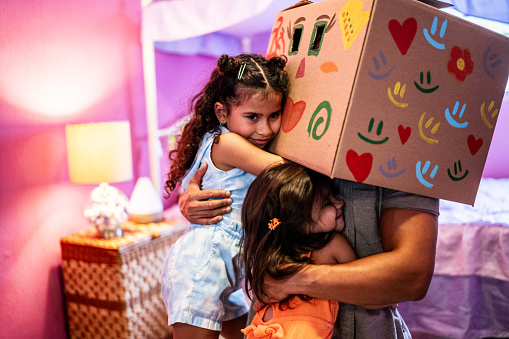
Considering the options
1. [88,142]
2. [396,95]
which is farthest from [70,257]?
[396,95]

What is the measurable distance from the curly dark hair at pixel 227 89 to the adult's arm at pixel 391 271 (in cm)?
47

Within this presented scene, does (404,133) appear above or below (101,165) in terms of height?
above

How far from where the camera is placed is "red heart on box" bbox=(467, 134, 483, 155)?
0.87 meters

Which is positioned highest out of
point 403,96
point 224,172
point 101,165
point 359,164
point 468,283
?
point 403,96

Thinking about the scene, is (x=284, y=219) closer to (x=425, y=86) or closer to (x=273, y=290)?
(x=273, y=290)

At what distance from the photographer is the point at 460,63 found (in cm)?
82

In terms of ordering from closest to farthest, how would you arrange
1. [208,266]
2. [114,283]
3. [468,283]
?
[208,266] < [114,283] < [468,283]

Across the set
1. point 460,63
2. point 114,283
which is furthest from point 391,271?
point 114,283

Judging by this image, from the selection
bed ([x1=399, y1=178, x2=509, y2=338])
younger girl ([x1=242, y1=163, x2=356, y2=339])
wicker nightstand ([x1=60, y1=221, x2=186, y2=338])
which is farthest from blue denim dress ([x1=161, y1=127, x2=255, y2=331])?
bed ([x1=399, y1=178, x2=509, y2=338])

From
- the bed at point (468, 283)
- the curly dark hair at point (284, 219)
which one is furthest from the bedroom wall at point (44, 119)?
the bed at point (468, 283)

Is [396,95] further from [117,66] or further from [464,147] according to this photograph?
[117,66]

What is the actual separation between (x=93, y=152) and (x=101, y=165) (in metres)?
0.08

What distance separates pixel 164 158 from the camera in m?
3.35

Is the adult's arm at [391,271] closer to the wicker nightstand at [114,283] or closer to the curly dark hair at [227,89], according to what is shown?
the curly dark hair at [227,89]
